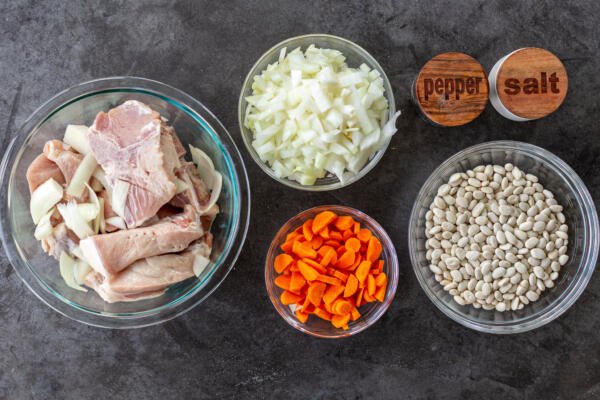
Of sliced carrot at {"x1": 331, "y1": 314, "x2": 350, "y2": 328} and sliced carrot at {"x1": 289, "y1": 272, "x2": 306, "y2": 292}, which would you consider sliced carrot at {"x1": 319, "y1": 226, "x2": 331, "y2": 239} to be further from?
sliced carrot at {"x1": 331, "y1": 314, "x2": 350, "y2": 328}

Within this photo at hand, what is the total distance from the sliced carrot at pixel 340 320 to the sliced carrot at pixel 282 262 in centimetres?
28

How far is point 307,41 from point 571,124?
117cm

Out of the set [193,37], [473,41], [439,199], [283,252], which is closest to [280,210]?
[283,252]

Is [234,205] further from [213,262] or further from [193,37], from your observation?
[193,37]

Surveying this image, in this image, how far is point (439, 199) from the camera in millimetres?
2127

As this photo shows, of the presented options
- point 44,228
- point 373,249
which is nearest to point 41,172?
point 44,228

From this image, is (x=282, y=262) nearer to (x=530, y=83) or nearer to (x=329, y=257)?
(x=329, y=257)

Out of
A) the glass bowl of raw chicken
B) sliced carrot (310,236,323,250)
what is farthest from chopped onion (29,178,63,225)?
sliced carrot (310,236,323,250)

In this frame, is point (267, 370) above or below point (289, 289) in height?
below

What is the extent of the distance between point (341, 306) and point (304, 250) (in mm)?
259

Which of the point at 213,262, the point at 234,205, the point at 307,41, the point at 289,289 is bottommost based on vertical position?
the point at 289,289

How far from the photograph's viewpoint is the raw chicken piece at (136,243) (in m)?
1.73

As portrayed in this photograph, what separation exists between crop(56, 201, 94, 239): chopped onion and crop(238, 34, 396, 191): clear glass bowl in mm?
642

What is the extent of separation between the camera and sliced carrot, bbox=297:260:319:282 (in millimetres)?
1983
